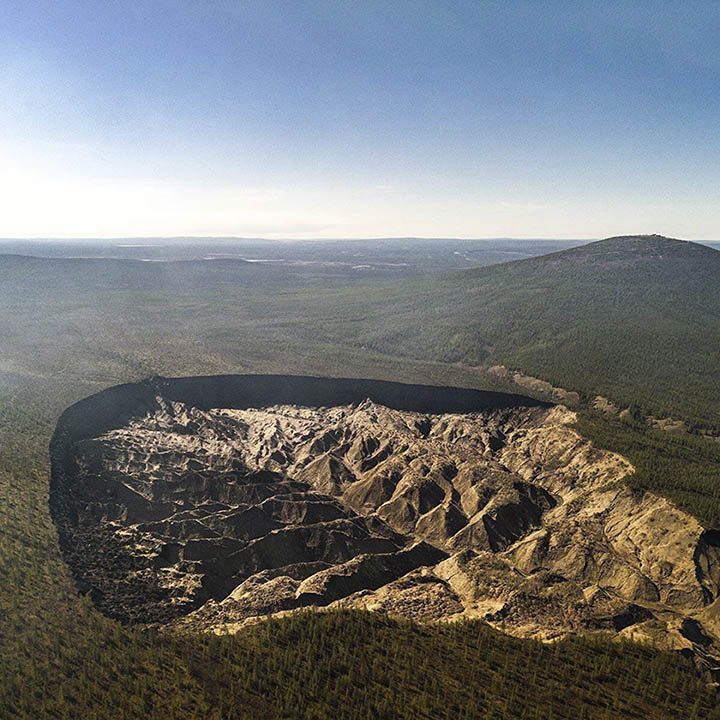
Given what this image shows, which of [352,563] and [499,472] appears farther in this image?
[499,472]

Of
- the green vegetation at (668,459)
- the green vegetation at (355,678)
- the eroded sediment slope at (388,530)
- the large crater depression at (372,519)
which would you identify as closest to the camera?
the green vegetation at (355,678)

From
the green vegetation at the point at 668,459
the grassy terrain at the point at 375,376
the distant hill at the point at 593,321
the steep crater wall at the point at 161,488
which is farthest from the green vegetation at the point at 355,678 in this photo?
the distant hill at the point at 593,321

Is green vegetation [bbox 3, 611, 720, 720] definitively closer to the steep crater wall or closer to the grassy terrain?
the grassy terrain

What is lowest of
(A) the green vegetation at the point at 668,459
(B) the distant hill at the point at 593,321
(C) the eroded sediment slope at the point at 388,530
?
(C) the eroded sediment slope at the point at 388,530

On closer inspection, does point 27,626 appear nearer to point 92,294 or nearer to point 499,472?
point 499,472

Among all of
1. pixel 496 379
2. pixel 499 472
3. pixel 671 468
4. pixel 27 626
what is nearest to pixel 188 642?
pixel 27 626

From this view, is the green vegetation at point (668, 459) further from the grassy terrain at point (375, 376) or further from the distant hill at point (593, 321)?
the distant hill at point (593, 321)

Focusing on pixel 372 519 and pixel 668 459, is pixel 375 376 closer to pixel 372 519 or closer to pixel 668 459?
pixel 372 519
